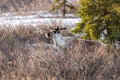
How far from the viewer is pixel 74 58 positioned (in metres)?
8.36

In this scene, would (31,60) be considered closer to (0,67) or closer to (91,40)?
(0,67)

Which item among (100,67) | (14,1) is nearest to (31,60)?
(100,67)

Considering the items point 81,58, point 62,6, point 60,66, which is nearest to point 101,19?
point 81,58

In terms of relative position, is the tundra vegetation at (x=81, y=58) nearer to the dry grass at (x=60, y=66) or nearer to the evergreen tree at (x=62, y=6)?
the dry grass at (x=60, y=66)

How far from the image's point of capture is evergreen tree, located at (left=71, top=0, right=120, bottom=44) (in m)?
11.2

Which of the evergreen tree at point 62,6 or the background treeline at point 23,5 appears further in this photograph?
the background treeline at point 23,5

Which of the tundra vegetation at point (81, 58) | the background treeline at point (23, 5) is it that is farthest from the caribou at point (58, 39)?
the background treeline at point (23, 5)

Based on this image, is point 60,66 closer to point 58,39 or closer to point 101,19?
point 101,19

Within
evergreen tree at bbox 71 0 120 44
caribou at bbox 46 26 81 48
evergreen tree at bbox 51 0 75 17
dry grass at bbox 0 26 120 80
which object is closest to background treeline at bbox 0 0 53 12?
evergreen tree at bbox 51 0 75 17

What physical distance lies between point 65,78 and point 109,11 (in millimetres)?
4002

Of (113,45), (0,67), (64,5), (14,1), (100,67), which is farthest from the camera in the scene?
(14,1)

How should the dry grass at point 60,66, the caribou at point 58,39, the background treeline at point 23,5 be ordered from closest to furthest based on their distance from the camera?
the dry grass at point 60,66 → the caribou at point 58,39 → the background treeline at point 23,5

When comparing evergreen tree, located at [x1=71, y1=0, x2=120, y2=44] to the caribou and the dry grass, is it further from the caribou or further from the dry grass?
the dry grass

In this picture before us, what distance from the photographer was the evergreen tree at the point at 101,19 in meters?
11.2
